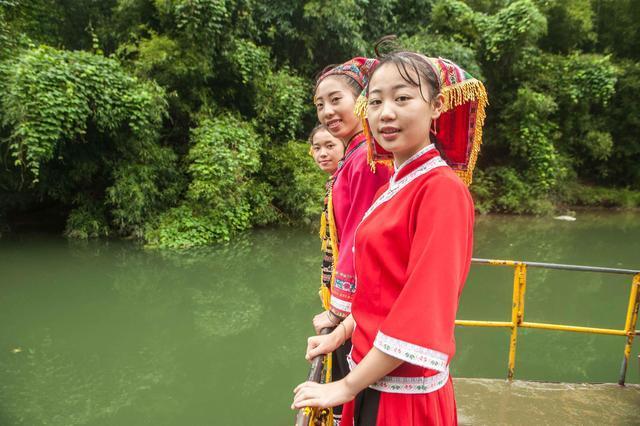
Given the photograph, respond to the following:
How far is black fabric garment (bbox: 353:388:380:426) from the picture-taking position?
0.88 metres

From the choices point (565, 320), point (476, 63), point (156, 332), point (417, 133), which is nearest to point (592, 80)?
point (476, 63)

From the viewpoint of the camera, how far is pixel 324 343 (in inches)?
44.1

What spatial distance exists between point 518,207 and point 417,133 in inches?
409

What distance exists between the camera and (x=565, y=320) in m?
4.55

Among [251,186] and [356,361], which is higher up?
[356,361]

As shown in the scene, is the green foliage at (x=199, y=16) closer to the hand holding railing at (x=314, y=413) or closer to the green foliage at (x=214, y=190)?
the green foliage at (x=214, y=190)

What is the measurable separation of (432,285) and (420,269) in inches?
1.3

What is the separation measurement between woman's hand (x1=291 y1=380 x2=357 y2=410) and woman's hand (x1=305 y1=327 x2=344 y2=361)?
0.22 m

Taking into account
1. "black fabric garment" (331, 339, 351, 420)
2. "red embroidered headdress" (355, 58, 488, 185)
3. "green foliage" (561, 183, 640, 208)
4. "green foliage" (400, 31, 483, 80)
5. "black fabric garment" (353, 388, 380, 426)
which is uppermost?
"green foliage" (400, 31, 483, 80)

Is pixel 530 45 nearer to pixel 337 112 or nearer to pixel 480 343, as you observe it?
pixel 480 343

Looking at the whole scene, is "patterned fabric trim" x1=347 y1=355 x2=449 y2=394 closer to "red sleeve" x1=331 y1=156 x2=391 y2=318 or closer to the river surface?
"red sleeve" x1=331 y1=156 x2=391 y2=318

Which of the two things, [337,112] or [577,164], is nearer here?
[337,112]

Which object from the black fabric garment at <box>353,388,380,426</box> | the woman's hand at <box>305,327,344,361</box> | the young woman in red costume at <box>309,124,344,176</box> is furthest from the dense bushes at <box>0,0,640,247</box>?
the black fabric garment at <box>353,388,380,426</box>

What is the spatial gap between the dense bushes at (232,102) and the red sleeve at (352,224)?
234 inches
